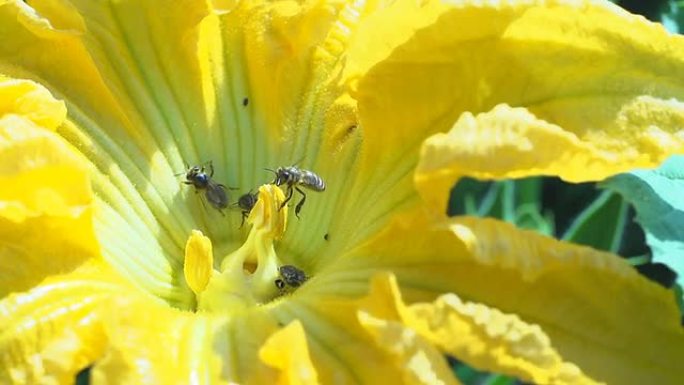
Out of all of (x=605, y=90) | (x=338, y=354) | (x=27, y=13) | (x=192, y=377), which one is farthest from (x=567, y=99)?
(x=27, y=13)

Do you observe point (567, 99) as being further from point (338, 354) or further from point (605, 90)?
point (338, 354)

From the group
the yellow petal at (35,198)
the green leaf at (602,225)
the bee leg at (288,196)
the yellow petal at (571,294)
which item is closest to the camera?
the yellow petal at (571,294)

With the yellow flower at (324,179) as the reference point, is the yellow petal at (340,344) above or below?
below

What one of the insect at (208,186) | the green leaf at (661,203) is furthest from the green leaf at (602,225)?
the insect at (208,186)

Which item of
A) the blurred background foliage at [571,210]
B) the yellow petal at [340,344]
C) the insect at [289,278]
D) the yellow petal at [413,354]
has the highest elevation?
the yellow petal at [413,354]

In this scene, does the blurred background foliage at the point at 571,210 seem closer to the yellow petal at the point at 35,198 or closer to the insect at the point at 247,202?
the insect at the point at 247,202

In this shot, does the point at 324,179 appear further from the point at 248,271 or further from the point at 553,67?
the point at 553,67

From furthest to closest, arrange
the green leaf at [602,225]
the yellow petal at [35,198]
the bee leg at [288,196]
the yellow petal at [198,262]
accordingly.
Result: the green leaf at [602,225], the bee leg at [288,196], the yellow petal at [198,262], the yellow petal at [35,198]
